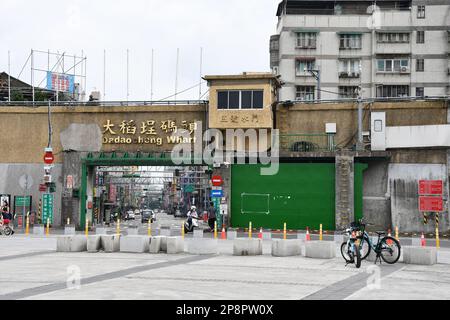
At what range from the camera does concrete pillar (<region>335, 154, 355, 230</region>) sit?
46875 millimetres

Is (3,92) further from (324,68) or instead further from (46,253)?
(46,253)

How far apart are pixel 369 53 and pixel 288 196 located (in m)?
31.8

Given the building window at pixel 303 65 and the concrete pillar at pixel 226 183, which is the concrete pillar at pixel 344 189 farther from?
the building window at pixel 303 65

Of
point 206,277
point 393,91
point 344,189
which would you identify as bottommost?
point 206,277

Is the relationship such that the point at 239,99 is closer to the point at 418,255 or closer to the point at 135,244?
the point at 135,244

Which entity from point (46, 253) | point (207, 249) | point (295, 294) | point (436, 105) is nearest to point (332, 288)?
point (295, 294)

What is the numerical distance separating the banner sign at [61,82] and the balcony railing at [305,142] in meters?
22.9

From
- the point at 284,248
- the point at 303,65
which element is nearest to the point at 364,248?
the point at 284,248

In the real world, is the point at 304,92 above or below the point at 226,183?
above

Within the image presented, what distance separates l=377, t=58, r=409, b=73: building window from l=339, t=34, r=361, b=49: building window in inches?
108

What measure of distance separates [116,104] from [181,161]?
6.12m

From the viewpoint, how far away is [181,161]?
162ft

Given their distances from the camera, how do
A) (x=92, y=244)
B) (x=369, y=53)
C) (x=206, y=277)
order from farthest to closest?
(x=369, y=53) < (x=92, y=244) < (x=206, y=277)

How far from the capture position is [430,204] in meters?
46.5
